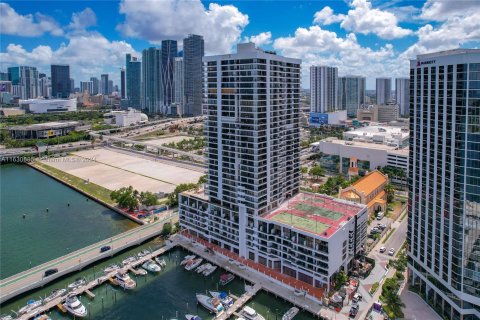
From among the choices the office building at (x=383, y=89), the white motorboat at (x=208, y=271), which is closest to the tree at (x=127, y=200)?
the white motorboat at (x=208, y=271)

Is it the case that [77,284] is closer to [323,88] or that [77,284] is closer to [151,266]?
[151,266]

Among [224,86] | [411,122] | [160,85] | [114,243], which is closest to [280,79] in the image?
[224,86]

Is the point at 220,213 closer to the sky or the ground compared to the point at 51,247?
closer to the sky

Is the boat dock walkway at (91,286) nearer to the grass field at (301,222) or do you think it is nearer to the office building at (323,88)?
the grass field at (301,222)

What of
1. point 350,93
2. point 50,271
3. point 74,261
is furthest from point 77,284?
point 350,93

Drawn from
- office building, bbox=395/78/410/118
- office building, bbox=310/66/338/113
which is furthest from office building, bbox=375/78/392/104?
office building, bbox=310/66/338/113

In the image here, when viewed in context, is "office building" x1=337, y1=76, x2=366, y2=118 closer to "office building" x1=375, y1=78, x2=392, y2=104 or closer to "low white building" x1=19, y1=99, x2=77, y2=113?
"office building" x1=375, y1=78, x2=392, y2=104

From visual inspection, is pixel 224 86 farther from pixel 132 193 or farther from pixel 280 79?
pixel 132 193
